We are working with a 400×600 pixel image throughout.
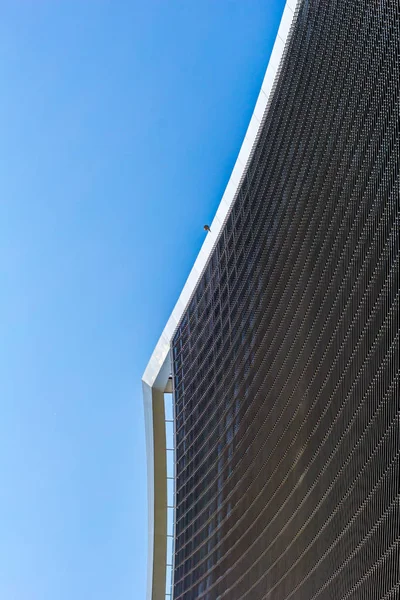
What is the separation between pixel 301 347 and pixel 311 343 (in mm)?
1357

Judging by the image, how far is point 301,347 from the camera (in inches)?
1320

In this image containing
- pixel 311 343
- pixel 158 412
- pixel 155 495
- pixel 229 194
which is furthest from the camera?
pixel 158 412

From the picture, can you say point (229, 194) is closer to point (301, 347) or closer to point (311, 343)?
Result: point (301, 347)

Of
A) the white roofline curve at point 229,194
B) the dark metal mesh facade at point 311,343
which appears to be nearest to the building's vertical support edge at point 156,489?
the white roofline curve at point 229,194

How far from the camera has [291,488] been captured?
33.2 metres

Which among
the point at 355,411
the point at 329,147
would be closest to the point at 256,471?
the point at 355,411

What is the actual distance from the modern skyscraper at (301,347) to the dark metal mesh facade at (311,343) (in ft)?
0.34

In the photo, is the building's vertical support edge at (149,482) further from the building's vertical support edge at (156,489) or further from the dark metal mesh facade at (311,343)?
the dark metal mesh facade at (311,343)

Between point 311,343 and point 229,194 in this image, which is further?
point 229,194

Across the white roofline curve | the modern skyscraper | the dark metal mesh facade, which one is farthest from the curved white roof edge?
the dark metal mesh facade

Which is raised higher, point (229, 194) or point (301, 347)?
point (229, 194)

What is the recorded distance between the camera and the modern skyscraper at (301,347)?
80.5 ft

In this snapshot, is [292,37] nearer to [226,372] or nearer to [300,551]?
[226,372]

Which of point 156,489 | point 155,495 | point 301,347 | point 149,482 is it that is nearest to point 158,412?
point 149,482
